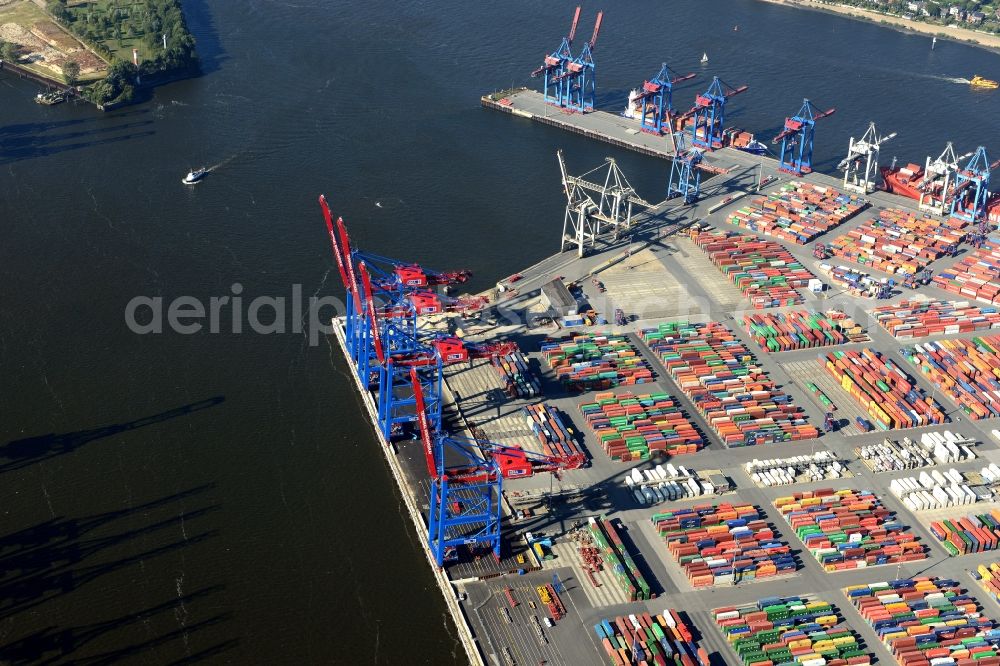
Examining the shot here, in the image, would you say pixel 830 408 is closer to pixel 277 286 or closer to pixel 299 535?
pixel 299 535

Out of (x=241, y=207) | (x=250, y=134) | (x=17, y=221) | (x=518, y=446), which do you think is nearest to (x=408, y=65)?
(x=250, y=134)

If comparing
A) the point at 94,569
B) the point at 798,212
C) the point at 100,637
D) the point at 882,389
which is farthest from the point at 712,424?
the point at 100,637

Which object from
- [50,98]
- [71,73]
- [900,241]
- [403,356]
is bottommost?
[403,356]

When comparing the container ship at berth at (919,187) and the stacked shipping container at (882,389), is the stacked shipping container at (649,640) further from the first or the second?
the container ship at berth at (919,187)

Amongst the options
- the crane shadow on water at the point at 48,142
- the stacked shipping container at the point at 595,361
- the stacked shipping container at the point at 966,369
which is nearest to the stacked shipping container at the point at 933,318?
the stacked shipping container at the point at 966,369

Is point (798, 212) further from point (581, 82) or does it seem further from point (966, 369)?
point (581, 82)

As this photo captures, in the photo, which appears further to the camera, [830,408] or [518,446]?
[830,408]
